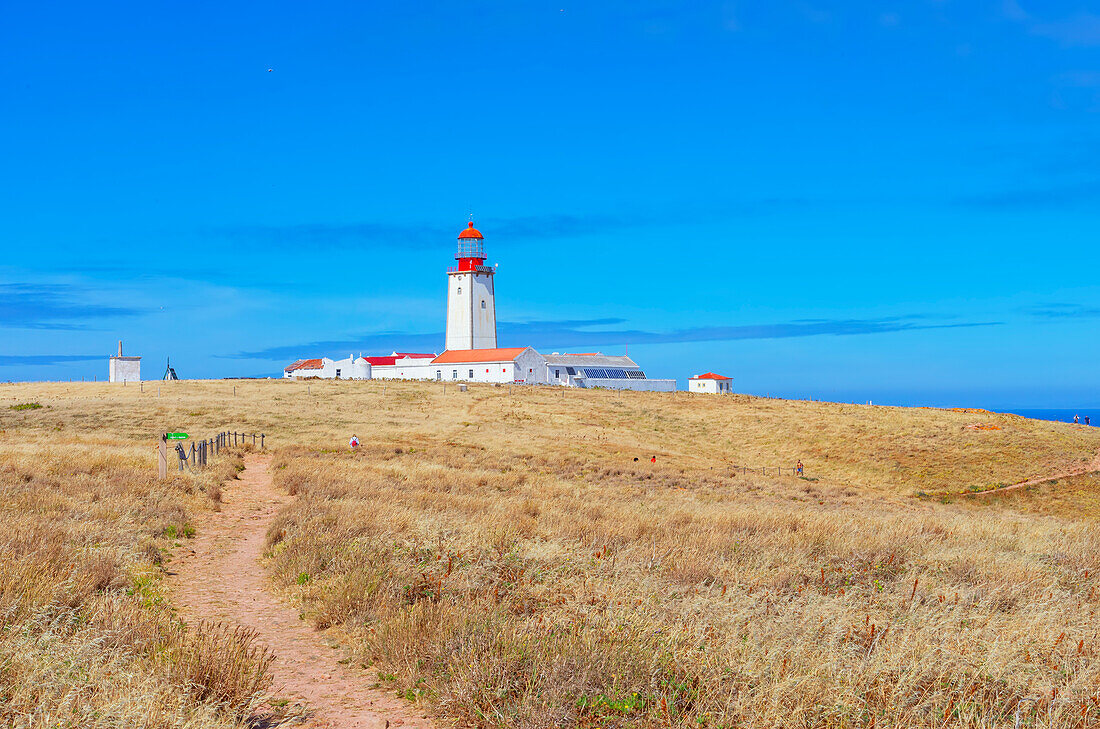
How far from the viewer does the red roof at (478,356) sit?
84188 mm

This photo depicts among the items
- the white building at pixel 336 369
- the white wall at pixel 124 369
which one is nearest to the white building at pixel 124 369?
the white wall at pixel 124 369

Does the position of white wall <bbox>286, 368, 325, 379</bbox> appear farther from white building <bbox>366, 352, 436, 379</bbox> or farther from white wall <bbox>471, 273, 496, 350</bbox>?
white wall <bbox>471, 273, 496, 350</bbox>

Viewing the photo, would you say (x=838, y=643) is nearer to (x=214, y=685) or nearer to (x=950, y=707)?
(x=950, y=707)

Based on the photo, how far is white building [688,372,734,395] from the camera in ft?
309

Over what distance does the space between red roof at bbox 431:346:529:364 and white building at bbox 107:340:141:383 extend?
30.7m

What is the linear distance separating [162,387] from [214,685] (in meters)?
66.9

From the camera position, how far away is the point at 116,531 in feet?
Result: 37.1

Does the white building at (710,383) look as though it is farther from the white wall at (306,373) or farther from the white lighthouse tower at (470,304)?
the white wall at (306,373)

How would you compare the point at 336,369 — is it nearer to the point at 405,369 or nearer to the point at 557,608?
the point at 405,369

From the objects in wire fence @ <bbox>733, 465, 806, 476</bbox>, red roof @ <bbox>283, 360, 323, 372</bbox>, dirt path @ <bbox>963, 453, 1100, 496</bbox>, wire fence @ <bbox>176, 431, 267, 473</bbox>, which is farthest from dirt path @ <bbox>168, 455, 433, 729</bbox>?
red roof @ <bbox>283, 360, 323, 372</bbox>

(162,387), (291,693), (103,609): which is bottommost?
(291,693)

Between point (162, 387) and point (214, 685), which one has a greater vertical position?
point (162, 387)

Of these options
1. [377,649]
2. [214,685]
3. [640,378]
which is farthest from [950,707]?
[640,378]

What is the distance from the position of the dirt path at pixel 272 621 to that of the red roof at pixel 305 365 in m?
87.2
